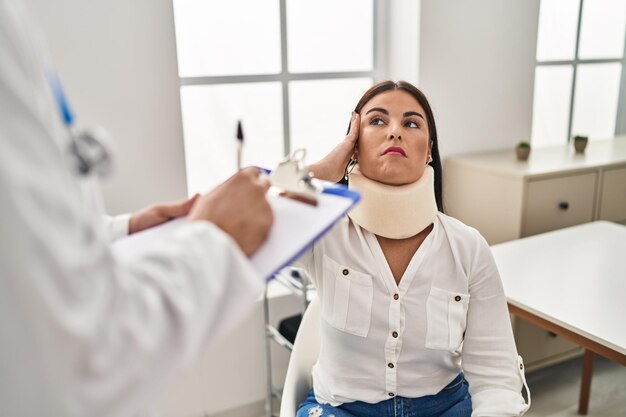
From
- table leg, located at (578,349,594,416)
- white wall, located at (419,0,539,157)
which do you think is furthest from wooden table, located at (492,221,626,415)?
white wall, located at (419,0,539,157)

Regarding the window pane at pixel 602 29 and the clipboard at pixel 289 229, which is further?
the window pane at pixel 602 29

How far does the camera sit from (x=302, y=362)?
1.54m

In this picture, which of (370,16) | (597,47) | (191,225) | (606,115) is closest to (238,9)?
(370,16)

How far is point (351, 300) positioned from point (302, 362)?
1.07 feet

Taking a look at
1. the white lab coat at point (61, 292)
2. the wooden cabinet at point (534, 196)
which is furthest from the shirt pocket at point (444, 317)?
the wooden cabinet at point (534, 196)

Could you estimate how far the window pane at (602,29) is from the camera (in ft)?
11.2

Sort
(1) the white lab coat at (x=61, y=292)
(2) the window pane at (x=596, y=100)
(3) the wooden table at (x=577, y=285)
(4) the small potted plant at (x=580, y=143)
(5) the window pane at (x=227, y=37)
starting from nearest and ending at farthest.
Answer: (1) the white lab coat at (x=61, y=292), (3) the wooden table at (x=577, y=285), (5) the window pane at (x=227, y=37), (4) the small potted plant at (x=580, y=143), (2) the window pane at (x=596, y=100)

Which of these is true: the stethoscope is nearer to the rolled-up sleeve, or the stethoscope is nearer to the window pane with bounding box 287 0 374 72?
the rolled-up sleeve

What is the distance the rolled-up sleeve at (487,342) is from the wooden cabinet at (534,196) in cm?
113

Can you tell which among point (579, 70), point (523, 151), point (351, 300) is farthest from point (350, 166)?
point (579, 70)

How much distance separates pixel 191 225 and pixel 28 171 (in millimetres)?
190

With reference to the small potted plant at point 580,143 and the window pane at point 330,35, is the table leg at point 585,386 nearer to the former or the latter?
the small potted plant at point 580,143

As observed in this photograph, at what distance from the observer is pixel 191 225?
2.06 ft

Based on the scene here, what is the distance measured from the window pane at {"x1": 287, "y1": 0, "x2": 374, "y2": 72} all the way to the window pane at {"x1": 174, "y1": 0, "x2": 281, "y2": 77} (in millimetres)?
94
